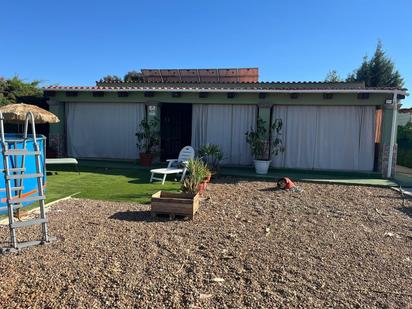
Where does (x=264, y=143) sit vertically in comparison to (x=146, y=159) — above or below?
above

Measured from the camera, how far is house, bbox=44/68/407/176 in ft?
39.1

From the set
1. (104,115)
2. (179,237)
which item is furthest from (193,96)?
(179,237)

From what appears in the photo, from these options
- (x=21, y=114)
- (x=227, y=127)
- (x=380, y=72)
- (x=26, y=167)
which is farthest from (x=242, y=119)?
(x=380, y=72)

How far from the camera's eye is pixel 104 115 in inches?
559

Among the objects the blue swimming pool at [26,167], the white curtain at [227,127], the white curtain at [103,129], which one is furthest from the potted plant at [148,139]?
the blue swimming pool at [26,167]

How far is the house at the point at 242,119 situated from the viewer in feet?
39.1

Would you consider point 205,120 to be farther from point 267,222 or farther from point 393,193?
point 267,222

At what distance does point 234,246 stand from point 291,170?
8.11 metres

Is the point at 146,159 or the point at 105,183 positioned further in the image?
the point at 146,159

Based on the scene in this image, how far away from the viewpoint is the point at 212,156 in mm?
12367

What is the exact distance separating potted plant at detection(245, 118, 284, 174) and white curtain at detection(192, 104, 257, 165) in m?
0.58

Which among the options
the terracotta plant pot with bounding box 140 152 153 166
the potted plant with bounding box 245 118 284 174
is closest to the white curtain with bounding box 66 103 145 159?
the terracotta plant pot with bounding box 140 152 153 166

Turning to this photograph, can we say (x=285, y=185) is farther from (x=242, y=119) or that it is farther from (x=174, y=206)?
(x=242, y=119)

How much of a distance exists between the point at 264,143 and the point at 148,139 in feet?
14.0
